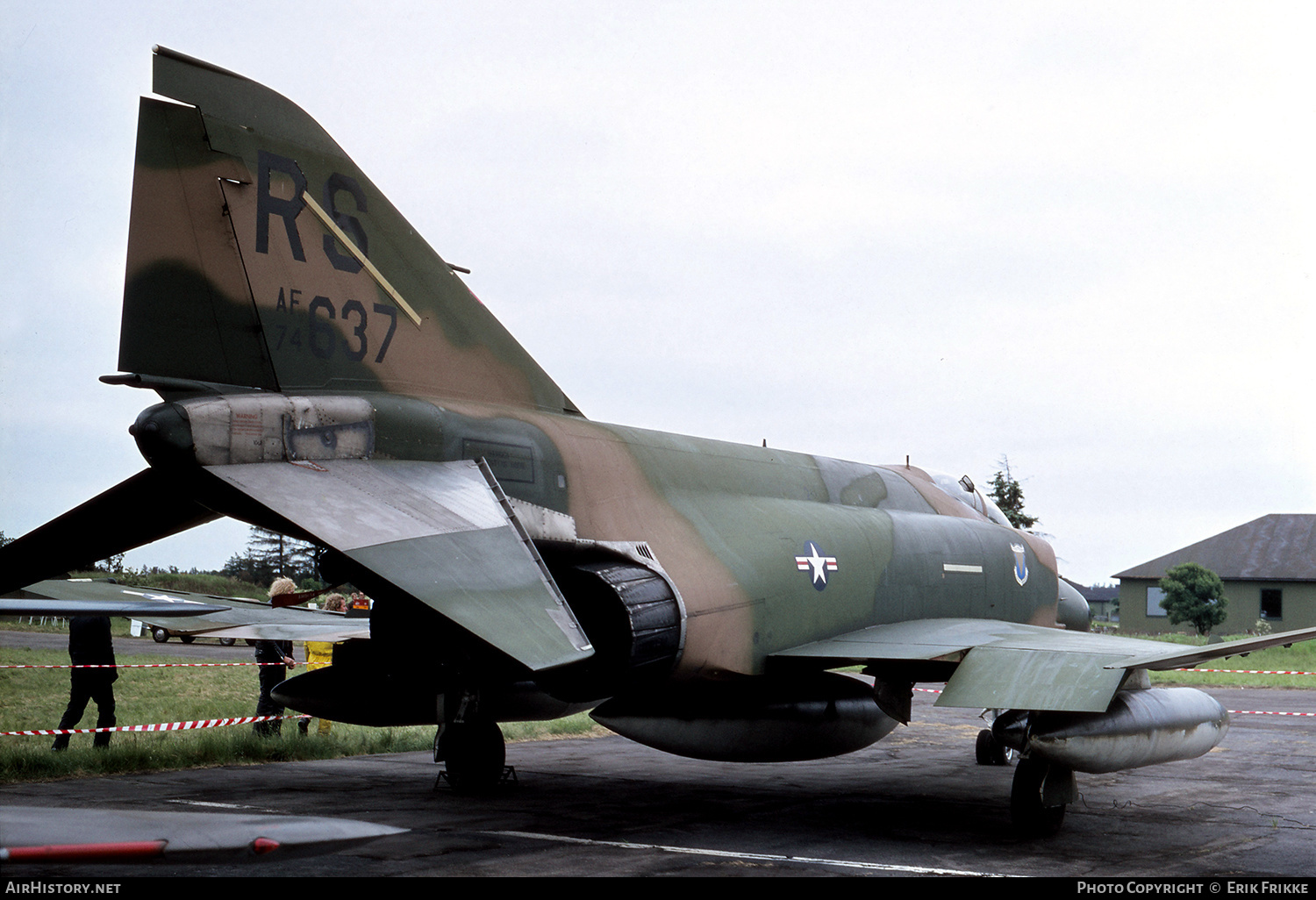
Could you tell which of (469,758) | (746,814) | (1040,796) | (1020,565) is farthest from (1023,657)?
(469,758)

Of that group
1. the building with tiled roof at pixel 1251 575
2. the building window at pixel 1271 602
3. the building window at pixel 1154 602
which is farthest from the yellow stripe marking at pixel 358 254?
the building window at pixel 1154 602

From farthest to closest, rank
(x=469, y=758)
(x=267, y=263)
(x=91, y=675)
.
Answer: (x=91, y=675)
(x=469, y=758)
(x=267, y=263)

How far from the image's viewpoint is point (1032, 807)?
8.11 metres

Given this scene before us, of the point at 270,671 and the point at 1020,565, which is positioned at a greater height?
the point at 1020,565

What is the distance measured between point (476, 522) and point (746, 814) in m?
3.91

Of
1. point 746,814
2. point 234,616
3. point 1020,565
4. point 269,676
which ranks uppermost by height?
point 1020,565

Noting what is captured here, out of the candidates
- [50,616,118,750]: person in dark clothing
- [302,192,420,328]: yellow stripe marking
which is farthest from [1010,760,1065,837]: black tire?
[50,616,118,750]: person in dark clothing

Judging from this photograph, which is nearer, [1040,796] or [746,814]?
[1040,796]

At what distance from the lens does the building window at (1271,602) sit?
50.0m

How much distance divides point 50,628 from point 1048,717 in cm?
3190

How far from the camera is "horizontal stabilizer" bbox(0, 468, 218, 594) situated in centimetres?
711

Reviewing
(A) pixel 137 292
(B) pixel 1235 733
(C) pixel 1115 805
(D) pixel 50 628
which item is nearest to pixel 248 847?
(A) pixel 137 292

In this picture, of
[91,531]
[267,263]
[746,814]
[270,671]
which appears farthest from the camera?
[270,671]

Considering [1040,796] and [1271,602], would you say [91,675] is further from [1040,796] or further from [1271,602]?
[1271,602]
